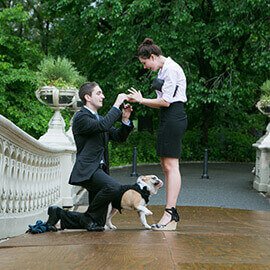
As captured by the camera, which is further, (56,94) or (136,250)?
(56,94)

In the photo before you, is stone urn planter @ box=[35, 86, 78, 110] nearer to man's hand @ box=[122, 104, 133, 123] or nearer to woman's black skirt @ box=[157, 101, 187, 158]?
man's hand @ box=[122, 104, 133, 123]

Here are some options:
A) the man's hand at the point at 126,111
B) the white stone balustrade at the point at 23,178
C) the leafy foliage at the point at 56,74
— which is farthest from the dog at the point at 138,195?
the leafy foliage at the point at 56,74

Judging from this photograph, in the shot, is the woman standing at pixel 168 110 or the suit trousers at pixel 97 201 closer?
the suit trousers at pixel 97 201

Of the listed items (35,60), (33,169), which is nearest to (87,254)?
(33,169)

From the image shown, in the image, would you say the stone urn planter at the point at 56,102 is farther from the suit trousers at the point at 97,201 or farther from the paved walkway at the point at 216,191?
the suit trousers at the point at 97,201

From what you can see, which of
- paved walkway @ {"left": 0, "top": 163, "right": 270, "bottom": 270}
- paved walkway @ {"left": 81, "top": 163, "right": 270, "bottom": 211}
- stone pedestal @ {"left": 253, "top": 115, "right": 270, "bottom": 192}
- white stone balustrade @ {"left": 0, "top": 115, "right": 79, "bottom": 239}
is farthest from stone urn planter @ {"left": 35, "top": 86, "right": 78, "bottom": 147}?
stone pedestal @ {"left": 253, "top": 115, "right": 270, "bottom": 192}

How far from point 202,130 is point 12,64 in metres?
9.31

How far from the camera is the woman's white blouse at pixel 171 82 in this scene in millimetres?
5680

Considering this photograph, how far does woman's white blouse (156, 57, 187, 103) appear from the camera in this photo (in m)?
5.68

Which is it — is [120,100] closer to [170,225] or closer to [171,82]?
[171,82]

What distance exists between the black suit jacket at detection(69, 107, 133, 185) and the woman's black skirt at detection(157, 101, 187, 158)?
484 mm

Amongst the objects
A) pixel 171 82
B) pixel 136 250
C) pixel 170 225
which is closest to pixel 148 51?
pixel 171 82

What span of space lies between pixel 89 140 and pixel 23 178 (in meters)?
0.90

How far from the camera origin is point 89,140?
5.64 meters
